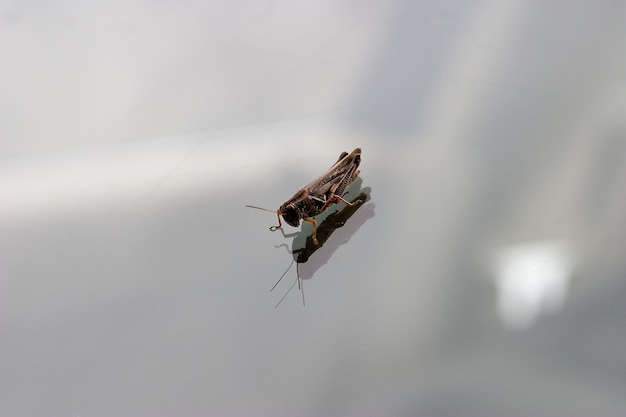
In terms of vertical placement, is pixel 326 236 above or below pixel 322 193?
below

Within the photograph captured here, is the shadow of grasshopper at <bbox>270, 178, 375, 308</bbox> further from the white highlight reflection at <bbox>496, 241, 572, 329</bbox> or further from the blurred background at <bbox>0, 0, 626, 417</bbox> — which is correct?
the white highlight reflection at <bbox>496, 241, 572, 329</bbox>

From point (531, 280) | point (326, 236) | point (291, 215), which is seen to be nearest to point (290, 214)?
point (291, 215)

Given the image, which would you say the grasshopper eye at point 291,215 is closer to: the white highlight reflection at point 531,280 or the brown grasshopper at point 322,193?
the brown grasshopper at point 322,193

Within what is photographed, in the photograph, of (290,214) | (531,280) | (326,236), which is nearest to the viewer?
(531,280)

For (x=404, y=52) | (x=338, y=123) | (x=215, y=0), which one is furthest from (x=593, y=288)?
(x=215, y=0)

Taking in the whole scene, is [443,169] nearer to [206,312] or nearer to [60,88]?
[206,312]

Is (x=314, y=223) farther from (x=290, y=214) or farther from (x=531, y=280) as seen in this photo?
(x=531, y=280)

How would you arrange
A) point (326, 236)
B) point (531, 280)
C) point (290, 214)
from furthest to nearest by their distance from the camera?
1. point (326, 236)
2. point (290, 214)
3. point (531, 280)
